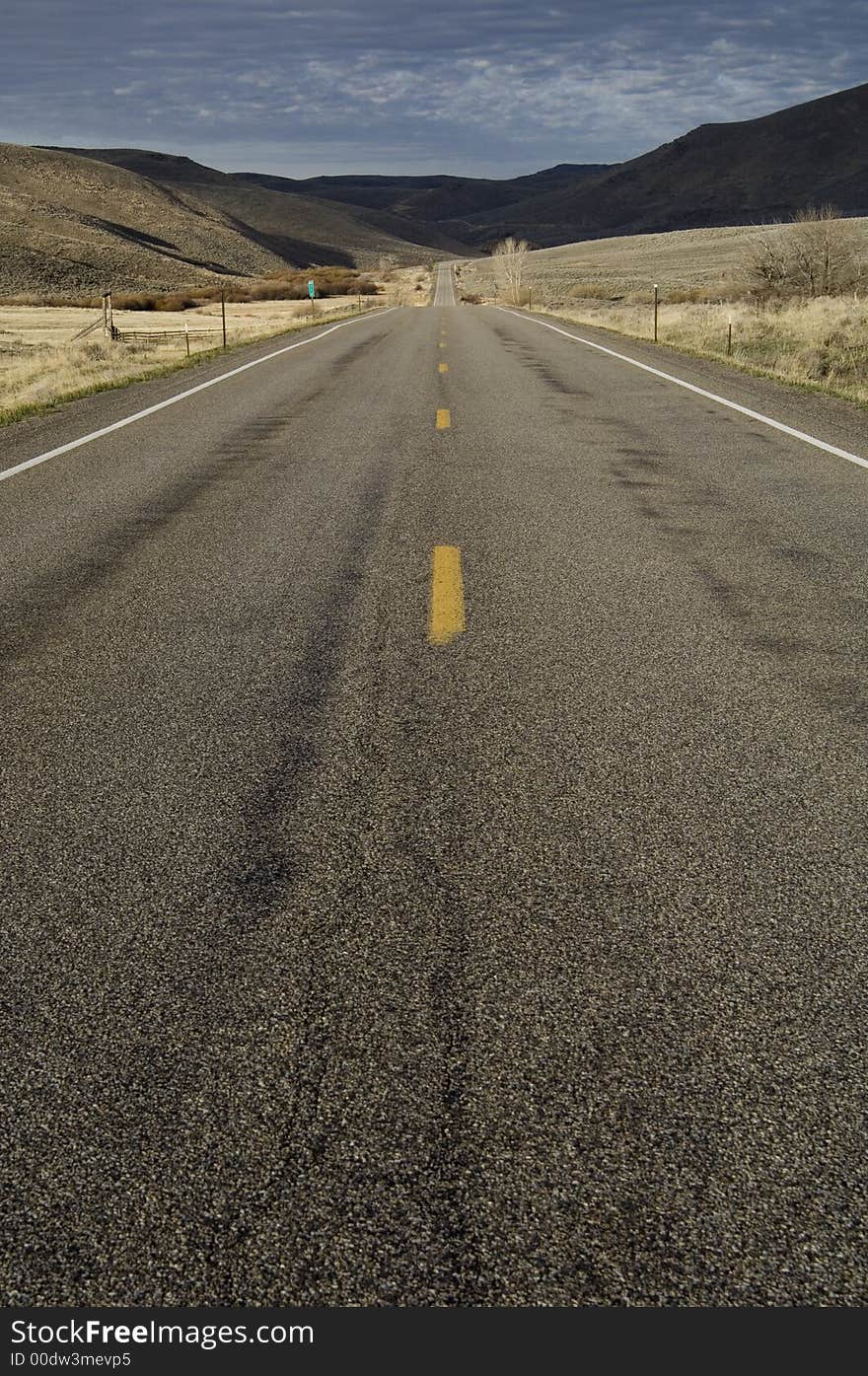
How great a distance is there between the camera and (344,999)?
278cm

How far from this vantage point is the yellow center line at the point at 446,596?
221 inches

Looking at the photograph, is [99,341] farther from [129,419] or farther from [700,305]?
[129,419]

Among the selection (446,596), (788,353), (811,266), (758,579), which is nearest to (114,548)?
(446,596)

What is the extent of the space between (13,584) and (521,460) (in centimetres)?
530

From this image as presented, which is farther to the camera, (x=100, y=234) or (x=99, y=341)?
(x=100, y=234)

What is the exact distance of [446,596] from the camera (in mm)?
6246

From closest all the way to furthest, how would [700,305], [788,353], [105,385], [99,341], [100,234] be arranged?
[105,385]
[788,353]
[99,341]
[700,305]
[100,234]

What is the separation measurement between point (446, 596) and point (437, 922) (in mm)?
3360

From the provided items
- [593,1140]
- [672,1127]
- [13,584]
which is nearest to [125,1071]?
[593,1140]

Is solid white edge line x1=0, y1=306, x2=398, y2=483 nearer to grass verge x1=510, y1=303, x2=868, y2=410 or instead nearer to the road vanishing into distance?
the road vanishing into distance

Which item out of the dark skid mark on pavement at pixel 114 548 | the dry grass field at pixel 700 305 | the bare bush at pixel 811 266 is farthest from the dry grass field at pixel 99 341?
the bare bush at pixel 811 266

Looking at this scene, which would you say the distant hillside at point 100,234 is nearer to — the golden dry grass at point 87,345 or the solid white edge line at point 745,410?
the golden dry grass at point 87,345

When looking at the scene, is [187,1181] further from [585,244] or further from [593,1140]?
[585,244]

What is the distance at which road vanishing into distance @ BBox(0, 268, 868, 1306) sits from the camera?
84.1 inches
